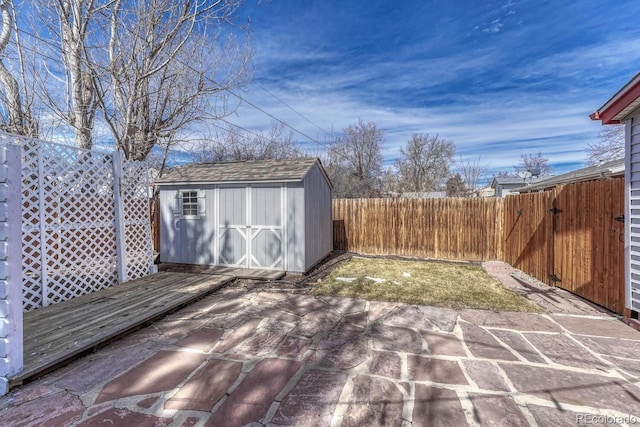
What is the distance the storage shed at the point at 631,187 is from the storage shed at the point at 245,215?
472cm

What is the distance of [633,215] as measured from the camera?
10.9 feet

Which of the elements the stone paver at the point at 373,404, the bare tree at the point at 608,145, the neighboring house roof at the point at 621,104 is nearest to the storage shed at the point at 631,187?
the neighboring house roof at the point at 621,104

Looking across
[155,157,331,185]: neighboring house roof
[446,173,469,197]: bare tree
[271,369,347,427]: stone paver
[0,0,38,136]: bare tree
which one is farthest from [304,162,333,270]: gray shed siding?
[446,173,469,197]: bare tree

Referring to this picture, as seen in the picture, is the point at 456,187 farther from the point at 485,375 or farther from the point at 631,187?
the point at 485,375

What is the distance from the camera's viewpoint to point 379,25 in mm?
8797

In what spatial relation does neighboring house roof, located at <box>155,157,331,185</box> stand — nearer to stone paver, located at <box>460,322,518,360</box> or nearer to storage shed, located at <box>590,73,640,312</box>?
stone paver, located at <box>460,322,518,360</box>

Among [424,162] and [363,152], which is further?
[363,152]

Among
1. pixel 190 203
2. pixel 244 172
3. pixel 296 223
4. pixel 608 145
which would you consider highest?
pixel 608 145

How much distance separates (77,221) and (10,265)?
2941 millimetres

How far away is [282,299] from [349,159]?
20448mm

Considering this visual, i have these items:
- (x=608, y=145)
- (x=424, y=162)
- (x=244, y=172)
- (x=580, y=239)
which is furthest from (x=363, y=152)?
(x=580, y=239)

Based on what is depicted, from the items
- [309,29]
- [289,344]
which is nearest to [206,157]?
[309,29]

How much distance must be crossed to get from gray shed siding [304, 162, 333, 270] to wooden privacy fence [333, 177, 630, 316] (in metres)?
1.40

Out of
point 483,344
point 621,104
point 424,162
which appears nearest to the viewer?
point 483,344
